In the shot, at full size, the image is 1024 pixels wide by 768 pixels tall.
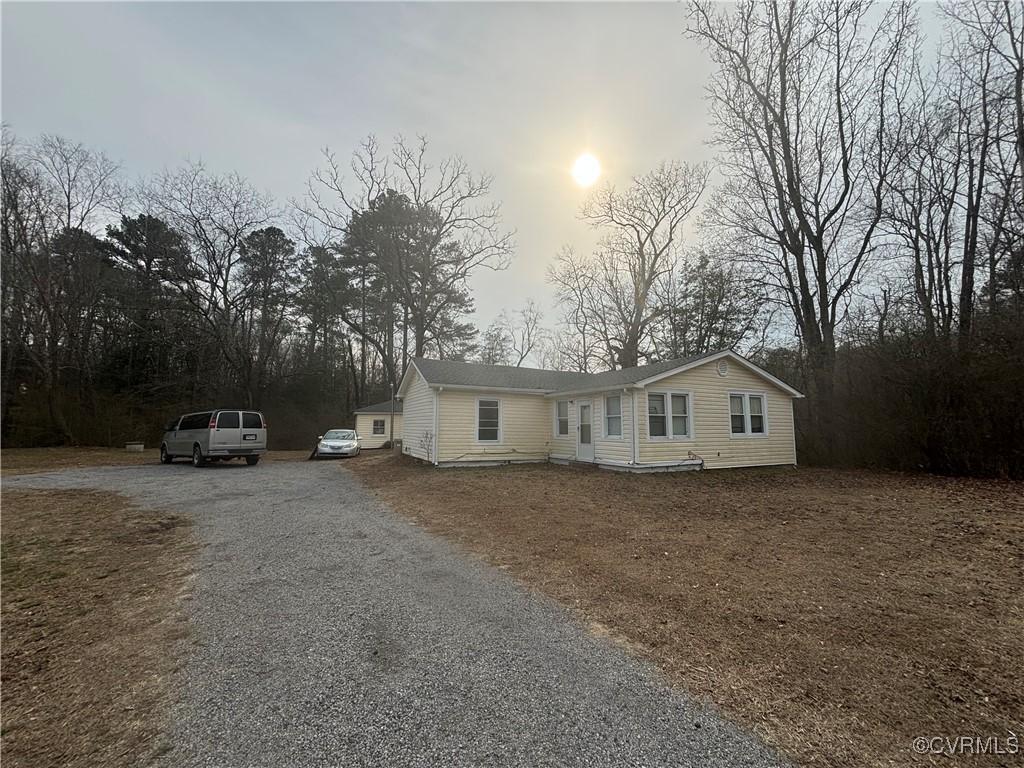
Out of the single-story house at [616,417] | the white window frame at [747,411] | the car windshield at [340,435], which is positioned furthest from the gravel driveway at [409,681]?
the car windshield at [340,435]

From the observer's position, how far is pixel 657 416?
1166cm

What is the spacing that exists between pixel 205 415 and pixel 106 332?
13.6 meters

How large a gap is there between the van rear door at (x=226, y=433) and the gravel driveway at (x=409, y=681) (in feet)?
33.3

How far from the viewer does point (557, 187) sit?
13.5 metres

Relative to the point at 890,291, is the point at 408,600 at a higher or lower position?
lower

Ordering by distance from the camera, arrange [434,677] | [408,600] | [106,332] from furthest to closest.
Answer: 1. [106,332]
2. [408,600]
3. [434,677]

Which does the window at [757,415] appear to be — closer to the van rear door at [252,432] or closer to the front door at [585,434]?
the front door at [585,434]

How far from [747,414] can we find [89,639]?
14.3m

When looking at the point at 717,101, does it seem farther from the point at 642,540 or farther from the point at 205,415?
the point at 205,415

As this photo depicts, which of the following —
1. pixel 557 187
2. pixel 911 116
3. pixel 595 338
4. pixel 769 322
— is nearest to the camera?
pixel 557 187

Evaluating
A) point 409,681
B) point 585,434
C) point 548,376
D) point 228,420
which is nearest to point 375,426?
point 228,420

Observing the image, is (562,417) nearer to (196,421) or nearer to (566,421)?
(566,421)

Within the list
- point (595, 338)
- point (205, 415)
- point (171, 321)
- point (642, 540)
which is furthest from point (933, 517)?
point (171, 321)

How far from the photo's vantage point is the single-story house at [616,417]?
38.0 feet
